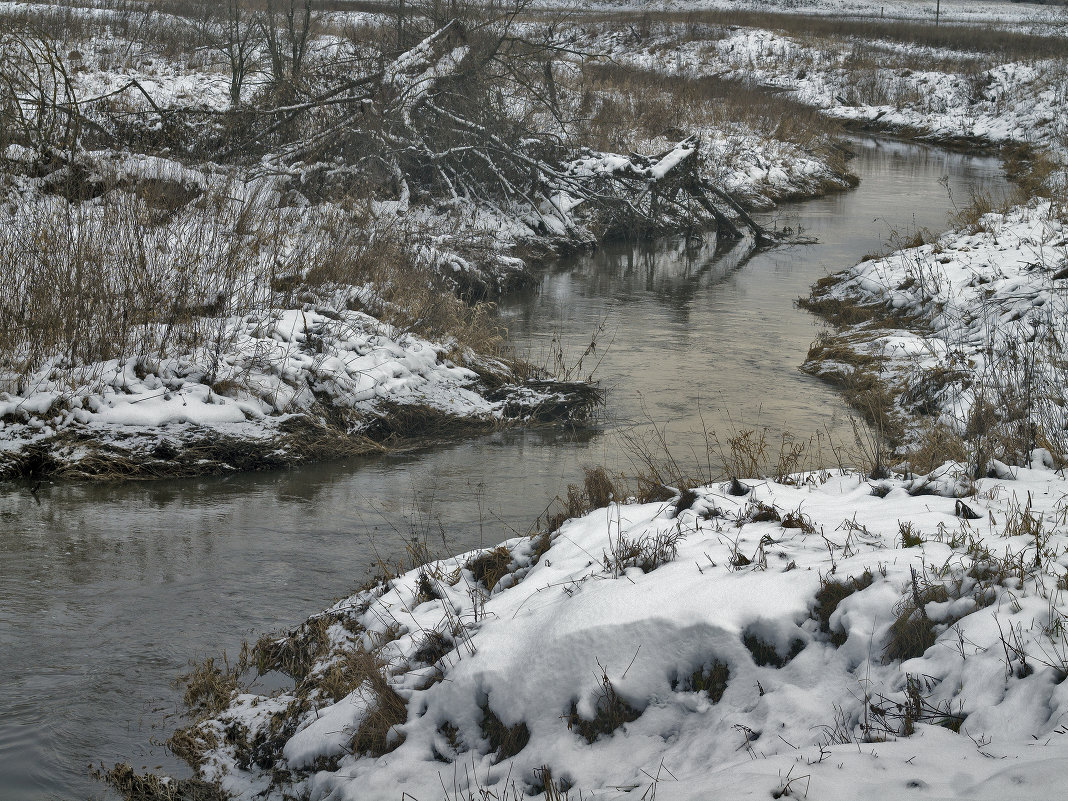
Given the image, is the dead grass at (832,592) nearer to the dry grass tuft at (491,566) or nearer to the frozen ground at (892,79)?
the dry grass tuft at (491,566)

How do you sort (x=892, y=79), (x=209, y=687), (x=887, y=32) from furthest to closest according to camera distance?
(x=887, y=32)
(x=892, y=79)
(x=209, y=687)

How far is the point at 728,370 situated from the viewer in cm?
1080

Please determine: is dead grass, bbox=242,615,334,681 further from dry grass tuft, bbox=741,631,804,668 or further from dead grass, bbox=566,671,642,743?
dry grass tuft, bbox=741,631,804,668

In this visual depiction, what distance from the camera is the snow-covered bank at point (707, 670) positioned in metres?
2.96

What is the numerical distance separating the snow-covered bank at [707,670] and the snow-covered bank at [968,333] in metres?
1.72

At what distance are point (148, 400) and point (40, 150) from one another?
534cm

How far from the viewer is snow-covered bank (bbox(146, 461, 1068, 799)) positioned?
2965 millimetres

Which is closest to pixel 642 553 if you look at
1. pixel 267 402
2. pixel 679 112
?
pixel 267 402

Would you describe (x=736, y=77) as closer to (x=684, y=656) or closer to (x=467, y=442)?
(x=467, y=442)

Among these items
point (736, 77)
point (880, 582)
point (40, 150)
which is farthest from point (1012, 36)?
point (880, 582)

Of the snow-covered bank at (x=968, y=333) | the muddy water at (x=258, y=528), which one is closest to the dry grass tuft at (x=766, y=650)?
the snow-covered bank at (x=968, y=333)

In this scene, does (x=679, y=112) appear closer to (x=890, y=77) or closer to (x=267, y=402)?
(x=890, y=77)

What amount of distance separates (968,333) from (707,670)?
8111mm

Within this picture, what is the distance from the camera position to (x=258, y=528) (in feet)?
21.8
